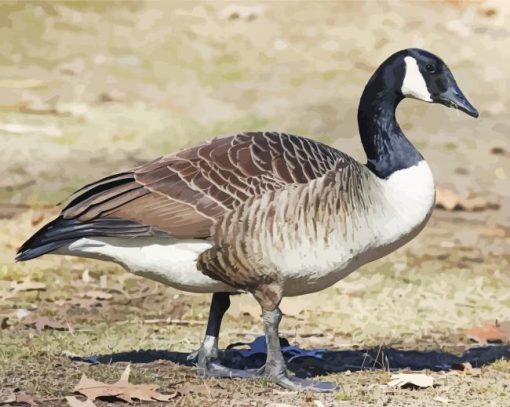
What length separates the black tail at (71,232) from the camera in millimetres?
6035

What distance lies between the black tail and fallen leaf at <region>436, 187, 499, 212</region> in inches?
232

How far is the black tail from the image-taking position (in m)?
6.04

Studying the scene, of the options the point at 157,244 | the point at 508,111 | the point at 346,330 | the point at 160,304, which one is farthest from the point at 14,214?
the point at 508,111

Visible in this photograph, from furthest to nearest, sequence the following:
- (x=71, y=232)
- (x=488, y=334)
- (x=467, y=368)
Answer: (x=488, y=334) → (x=467, y=368) → (x=71, y=232)

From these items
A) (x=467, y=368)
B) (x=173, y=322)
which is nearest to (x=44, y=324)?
(x=173, y=322)

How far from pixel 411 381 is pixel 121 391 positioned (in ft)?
5.15

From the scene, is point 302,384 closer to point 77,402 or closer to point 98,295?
point 77,402

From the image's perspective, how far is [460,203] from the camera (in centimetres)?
1158

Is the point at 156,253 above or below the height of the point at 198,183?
below

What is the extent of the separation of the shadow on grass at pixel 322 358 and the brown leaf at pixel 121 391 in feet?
2.31

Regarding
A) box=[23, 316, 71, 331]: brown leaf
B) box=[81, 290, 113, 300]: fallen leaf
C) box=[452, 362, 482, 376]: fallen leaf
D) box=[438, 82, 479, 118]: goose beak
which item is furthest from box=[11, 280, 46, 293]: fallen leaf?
box=[438, 82, 479, 118]: goose beak

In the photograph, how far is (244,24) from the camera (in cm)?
2036

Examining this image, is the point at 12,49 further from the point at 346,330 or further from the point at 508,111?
the point at 346,330

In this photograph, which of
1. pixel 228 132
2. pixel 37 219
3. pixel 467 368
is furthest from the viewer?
pixel 228 132
